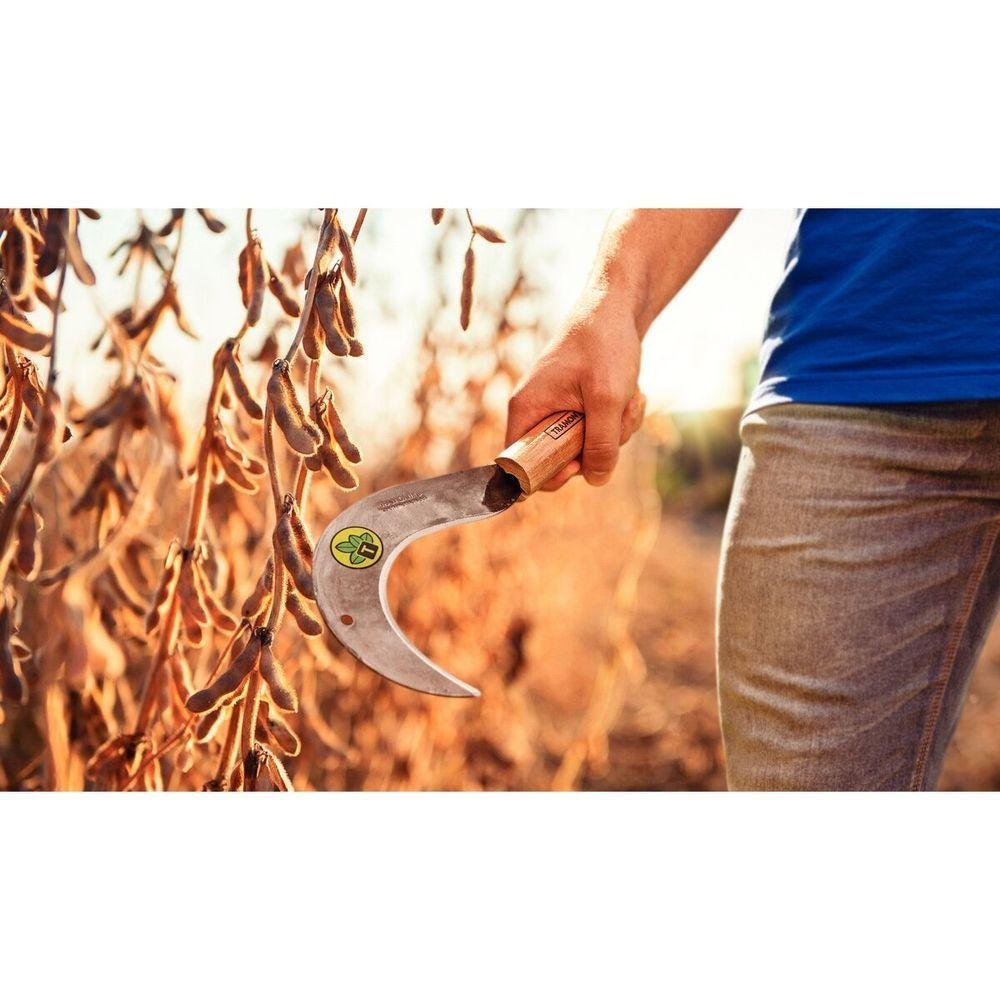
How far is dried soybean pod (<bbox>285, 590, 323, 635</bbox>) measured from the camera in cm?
66

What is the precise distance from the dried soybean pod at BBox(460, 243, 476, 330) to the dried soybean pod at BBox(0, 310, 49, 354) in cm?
30

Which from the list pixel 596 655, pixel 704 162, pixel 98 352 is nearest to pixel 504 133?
pixel 704 162

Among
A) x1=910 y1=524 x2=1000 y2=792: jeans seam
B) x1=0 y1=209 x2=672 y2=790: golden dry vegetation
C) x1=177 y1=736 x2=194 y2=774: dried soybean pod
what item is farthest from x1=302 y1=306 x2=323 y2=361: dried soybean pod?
x1=910 y1=524 x2=1000 y2=792: jeans seam

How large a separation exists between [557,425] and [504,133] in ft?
1.20

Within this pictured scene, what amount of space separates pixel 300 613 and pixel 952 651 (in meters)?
0.48

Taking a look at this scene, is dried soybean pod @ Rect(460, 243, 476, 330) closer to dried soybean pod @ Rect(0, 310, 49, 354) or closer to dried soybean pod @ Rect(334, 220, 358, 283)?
dried soybean pod @ Rect(334, 220, 358, 283)

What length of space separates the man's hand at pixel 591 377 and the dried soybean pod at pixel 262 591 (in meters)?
0.20

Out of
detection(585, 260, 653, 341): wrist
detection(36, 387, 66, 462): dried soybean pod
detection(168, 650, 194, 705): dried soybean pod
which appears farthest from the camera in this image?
detection(168, 650, 194, 705): dried soybean pod

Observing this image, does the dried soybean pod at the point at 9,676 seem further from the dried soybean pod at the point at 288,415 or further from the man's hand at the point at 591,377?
the man's hand at the point at 591,377

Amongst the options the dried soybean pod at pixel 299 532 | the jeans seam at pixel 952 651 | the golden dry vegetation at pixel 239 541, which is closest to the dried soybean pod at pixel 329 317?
the golden dry vegetation at pixel 239 541

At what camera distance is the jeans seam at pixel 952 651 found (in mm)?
723

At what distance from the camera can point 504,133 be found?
0.93 m
